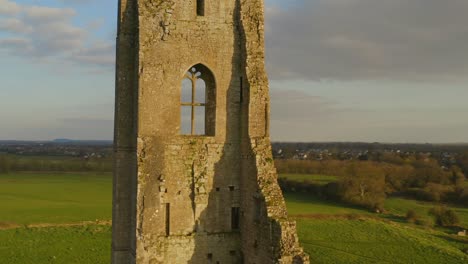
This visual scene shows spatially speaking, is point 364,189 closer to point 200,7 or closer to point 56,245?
point 56,245

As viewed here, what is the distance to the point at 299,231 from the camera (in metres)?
33.0

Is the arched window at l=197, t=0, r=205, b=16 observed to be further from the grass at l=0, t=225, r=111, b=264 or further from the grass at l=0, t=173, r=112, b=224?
the grass at l=0, t=173, r=112, b=224

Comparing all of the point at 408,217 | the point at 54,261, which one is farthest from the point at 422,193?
the point at 54,261

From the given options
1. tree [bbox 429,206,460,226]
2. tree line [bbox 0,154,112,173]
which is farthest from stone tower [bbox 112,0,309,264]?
tree line [bbox 0,154,112,173]

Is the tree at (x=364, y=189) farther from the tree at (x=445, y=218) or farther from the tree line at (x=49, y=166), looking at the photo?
the tree line at (x=49, y=166)

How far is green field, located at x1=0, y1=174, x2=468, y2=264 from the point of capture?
25922 mm

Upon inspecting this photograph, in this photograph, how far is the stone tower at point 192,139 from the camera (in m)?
9.84

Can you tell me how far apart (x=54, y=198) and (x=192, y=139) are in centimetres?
4114

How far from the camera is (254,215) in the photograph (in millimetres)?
9922

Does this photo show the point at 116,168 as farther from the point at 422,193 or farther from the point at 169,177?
the point at 422,193

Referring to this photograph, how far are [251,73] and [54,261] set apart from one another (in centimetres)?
1868

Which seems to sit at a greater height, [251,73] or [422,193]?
[251,73]

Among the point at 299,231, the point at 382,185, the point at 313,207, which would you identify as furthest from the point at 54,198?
the point at 382,185

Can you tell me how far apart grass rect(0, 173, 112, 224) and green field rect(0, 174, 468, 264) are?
0.25 feet
